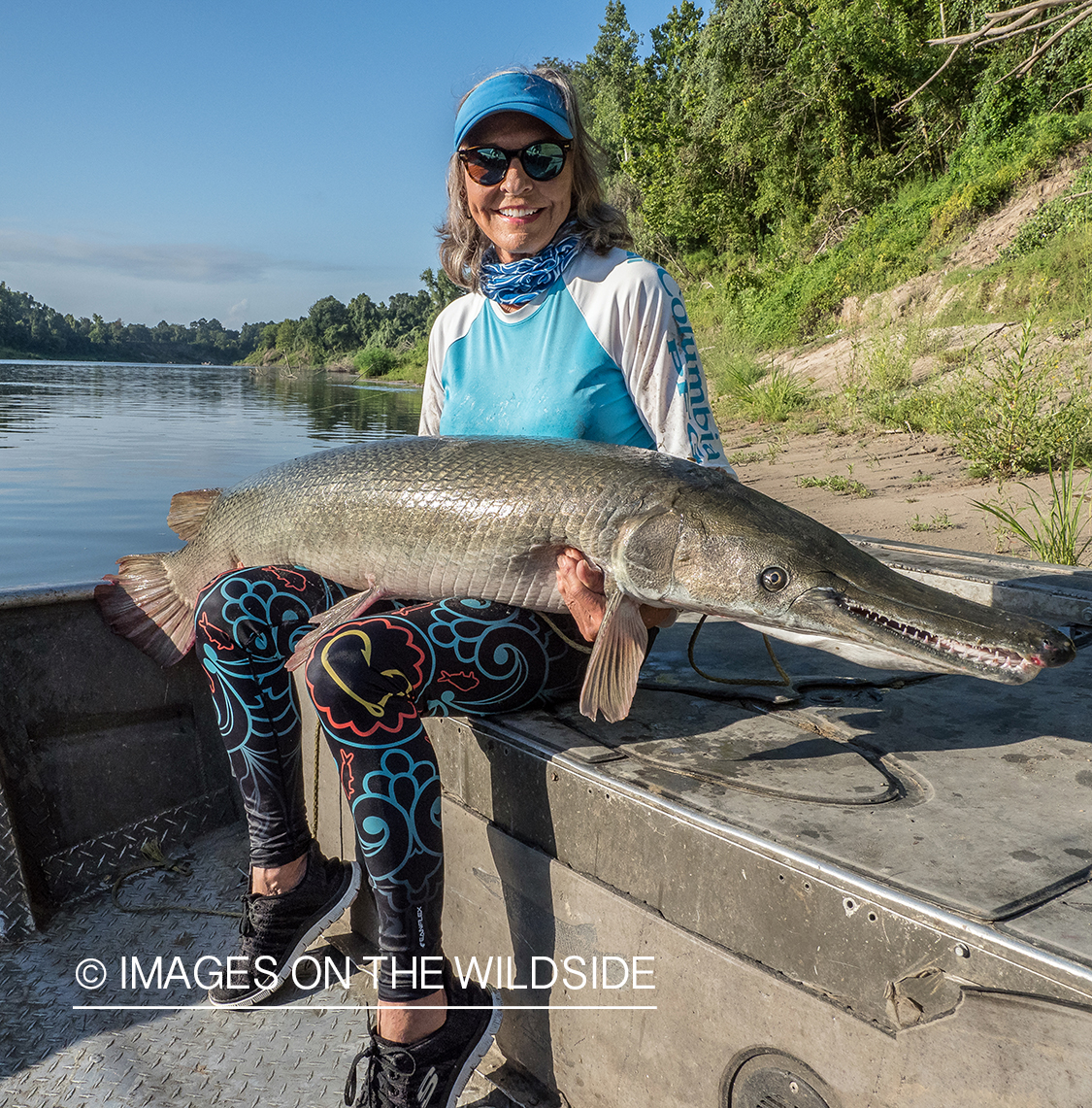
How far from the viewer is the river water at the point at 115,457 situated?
24.7 feet

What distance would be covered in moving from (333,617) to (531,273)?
1.19 meters

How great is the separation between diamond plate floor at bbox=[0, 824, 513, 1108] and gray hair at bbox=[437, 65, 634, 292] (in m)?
2.17

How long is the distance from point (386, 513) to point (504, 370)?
0.60 meters

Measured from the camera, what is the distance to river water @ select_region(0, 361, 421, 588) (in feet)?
24.7

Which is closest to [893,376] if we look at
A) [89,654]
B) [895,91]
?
[89,654]

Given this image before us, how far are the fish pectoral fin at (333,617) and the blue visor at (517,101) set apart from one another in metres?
1.44

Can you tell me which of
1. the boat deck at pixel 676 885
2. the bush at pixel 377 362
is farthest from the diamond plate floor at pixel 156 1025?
the bush at pixel 377 362

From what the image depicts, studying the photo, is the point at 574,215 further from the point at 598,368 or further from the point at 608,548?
the point at 608,548

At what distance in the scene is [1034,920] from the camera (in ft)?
3.93

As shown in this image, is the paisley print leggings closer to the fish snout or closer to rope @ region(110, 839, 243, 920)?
rope @ region(110, 839, 243, 920)

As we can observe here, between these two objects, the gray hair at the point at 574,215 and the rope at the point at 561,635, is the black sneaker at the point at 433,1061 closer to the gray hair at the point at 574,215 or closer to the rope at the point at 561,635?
the rope at the point at 561,635

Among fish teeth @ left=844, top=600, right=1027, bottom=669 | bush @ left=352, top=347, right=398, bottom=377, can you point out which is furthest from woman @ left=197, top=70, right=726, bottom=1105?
bush @ left=352, top=347, right=398, bottom=377

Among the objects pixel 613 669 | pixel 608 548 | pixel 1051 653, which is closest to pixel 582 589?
pixel 608 548

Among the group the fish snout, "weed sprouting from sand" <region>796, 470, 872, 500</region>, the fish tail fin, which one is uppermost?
the fish snout
